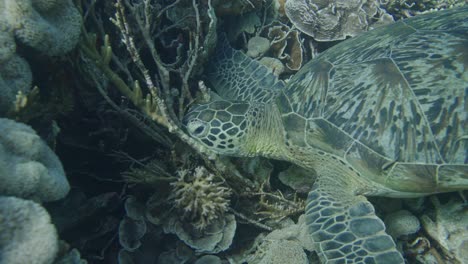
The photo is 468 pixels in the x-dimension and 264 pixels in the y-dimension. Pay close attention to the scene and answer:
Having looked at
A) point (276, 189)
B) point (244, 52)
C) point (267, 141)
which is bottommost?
point (276, 189)

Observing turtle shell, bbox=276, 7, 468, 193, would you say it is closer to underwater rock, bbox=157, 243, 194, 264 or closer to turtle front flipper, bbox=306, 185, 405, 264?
turtle front flipper, bbox=306, 185, 405, 264

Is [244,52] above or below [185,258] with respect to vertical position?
above

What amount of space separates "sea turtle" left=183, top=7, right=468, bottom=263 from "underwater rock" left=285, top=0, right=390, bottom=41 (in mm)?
628

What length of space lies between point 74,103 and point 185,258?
51.4 inches

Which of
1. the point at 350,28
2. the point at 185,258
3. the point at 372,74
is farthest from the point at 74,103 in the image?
the point at 350,28

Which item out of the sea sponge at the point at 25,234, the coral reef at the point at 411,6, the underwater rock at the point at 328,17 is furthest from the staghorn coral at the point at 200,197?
the coral reef at the point at 411,6

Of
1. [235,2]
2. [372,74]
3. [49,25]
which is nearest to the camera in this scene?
[49,25]

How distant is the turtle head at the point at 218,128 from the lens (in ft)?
8.13

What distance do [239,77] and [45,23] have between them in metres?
1.92

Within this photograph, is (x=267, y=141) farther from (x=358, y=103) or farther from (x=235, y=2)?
(x=235, y=2)

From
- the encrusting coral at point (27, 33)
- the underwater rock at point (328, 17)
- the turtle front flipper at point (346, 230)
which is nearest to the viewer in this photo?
the encrusting coral at point (27, 33)

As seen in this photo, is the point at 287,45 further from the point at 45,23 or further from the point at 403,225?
the point at 45,23

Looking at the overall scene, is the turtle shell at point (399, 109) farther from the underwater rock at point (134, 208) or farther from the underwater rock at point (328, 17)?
the underwater rock at point (134, 208)

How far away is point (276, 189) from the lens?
255 cm
